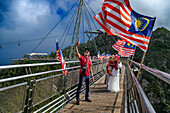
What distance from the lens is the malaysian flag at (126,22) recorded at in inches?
159

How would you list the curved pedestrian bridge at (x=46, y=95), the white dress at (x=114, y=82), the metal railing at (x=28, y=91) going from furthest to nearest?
the white dress at (x=114, y=82) < the metal railing at (x=28, y=91) < the curved pedestrian bridge at (x=46, y=95)

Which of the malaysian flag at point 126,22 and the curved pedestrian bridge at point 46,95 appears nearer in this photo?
the curved pedestrian bridge at point 46,95

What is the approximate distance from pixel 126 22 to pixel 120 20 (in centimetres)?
22

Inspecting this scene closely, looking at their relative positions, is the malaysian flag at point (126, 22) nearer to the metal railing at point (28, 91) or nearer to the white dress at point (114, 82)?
the metal railing at point (28, 91)

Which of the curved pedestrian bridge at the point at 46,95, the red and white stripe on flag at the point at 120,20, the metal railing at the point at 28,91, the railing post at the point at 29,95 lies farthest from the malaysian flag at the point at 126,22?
the railing post at the point at 29,95

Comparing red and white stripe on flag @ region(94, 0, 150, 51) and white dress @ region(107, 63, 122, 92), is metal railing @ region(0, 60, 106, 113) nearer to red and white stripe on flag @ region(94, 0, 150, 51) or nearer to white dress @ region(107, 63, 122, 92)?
red and white stripe on flag @ region(94, 0, 150, 51)

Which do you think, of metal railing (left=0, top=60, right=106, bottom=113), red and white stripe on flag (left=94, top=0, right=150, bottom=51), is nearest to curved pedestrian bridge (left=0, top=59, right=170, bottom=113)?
metal railing (left=0, top=60, right=106, bottom=113)

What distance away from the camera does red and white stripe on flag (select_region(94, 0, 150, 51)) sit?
163 inches

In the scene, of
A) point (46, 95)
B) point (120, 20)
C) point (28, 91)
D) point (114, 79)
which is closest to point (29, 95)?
point (28, 91)

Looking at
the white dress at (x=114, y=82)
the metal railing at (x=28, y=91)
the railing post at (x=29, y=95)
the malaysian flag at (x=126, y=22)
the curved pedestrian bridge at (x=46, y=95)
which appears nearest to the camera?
the curved pedestrian bridge at (x=46, y=95)

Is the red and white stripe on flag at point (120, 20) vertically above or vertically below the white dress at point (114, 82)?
above

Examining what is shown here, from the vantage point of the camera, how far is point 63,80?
16.5 ft

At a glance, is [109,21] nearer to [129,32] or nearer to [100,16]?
[100,16]

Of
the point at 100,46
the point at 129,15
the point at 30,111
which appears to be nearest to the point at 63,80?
the point at 30,111
